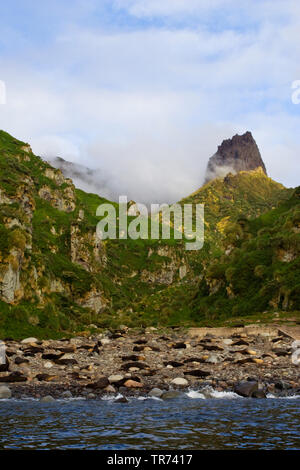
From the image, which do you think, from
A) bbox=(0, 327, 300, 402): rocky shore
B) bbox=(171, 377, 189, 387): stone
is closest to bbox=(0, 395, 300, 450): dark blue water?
bbox=(0, 327, 300, 402): rocky shore

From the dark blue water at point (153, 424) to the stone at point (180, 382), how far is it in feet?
9.76

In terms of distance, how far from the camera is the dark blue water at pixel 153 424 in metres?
12.2

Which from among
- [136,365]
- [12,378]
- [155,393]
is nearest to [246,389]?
[155,393]

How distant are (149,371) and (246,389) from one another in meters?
6.75

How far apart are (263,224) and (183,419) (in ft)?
287

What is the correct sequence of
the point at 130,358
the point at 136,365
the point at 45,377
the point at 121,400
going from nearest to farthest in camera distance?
1. the point at 121,400
2. the point at 45,377
3. the point at 136,365
4. the point at 130,358

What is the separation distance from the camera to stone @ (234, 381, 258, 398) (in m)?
20.0

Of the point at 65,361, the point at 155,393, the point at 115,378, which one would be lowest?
the point at 65,361

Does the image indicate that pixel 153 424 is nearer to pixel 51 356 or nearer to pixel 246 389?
pixel 246 389

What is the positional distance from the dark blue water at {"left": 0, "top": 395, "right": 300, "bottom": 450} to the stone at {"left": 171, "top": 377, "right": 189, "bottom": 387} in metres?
2.97

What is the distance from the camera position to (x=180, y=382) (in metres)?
22.4

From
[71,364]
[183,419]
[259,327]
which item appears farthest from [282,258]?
[183,419]

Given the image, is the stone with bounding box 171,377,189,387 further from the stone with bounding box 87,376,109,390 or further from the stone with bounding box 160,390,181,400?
the stone with bounding box 87,376,109,390

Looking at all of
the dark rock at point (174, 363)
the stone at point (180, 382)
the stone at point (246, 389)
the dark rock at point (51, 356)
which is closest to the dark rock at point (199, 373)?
the stone at point (180, 382)
